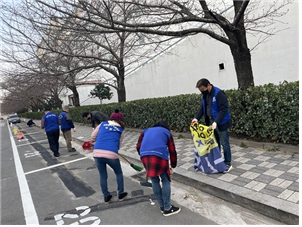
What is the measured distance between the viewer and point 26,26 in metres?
7.04

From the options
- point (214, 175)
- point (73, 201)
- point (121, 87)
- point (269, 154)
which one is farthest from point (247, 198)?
point (121, 87)

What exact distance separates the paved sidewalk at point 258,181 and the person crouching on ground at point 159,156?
0.89 metres

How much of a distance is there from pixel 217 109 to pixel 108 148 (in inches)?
75.7

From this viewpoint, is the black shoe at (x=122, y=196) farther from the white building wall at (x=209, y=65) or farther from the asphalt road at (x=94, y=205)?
the white building wall at (x=209, y=65)

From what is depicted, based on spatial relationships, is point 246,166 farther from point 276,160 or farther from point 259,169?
point 276,160

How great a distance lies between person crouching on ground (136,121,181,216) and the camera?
2850 millimetres

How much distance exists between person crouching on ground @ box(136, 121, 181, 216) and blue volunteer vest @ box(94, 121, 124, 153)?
1.87 feet

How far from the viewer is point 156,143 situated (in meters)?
2.86

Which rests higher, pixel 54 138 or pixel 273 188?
pixel 54 138

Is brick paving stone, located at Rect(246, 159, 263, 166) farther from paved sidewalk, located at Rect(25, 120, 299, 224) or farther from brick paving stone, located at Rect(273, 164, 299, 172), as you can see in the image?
brick paving stone, located at Rect(273, 164, 299, 172)

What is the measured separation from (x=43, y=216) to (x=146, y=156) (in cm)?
194

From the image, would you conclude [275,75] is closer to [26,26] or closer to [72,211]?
[72,211]

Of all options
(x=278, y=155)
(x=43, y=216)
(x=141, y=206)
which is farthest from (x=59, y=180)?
(x=278, y=155)

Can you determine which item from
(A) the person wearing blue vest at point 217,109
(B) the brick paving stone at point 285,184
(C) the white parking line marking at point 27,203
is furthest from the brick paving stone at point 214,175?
(C) the white parking line marking at point 27,203
